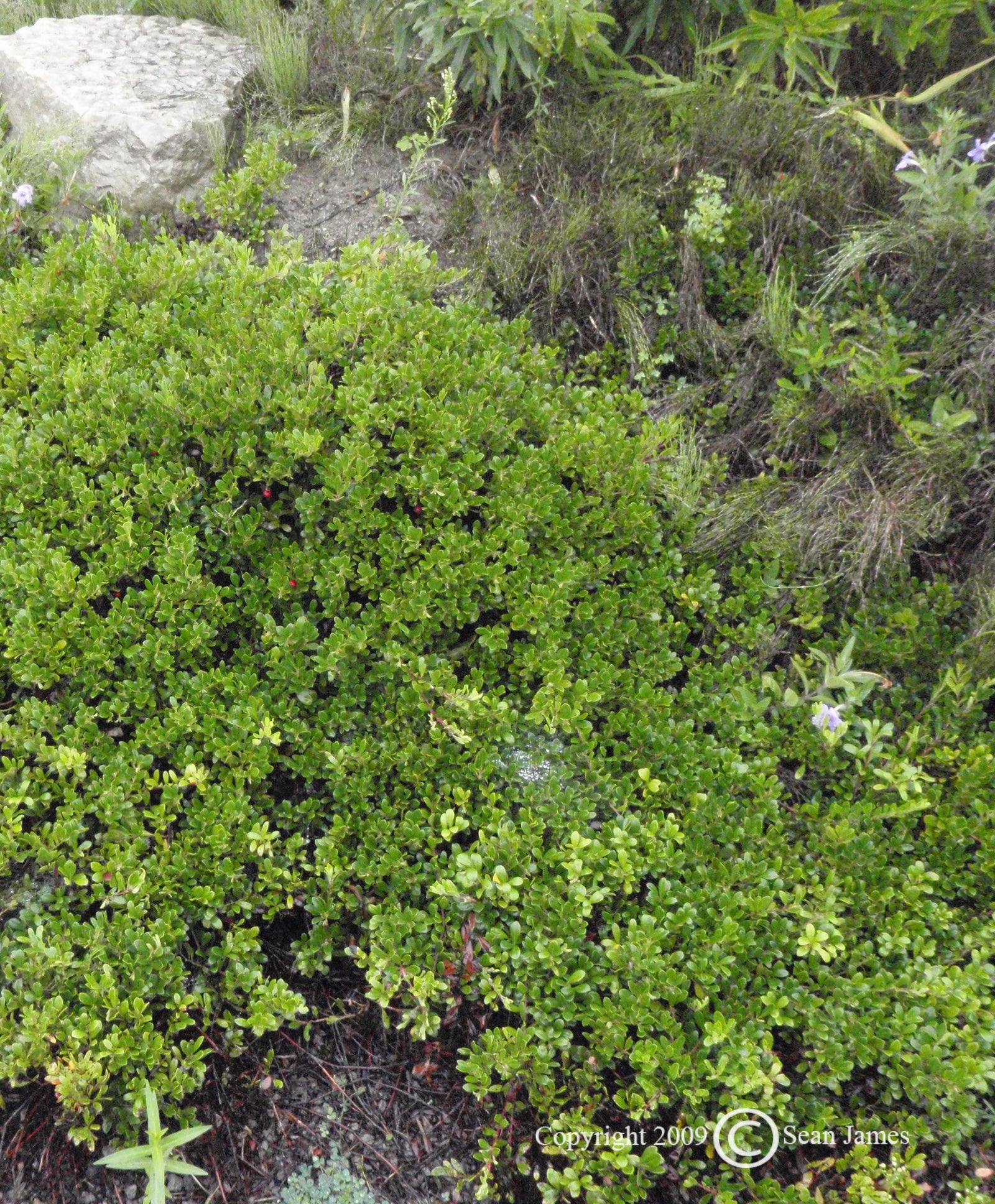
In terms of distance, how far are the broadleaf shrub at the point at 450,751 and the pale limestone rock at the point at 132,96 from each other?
4.52ft

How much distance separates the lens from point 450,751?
106 inches

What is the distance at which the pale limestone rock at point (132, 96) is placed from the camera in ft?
14.7

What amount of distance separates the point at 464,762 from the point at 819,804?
3.68ft

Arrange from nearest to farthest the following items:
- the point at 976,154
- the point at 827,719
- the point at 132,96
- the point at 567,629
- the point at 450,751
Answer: the point at 450,751 → the point at 827,719 → the point at 567,629 → the point at 976,154 → the point at 132,96

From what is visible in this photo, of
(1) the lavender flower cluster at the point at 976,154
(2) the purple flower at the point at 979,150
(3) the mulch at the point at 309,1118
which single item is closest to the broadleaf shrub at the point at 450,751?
(3) the mulch at the point at 309,1118

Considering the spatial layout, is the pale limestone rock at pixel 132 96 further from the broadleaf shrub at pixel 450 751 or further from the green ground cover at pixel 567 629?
the broadleaf shrub at pixel 450 751

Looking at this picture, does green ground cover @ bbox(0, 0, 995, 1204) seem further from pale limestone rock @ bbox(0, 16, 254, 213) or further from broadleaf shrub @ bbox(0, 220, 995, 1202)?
pale limestone rock @ bbox(0, 16, 254, 213)

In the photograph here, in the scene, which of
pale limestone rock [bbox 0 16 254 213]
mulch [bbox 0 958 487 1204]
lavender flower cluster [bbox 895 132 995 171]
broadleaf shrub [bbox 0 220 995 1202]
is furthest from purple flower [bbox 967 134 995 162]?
pale limestone rock [bbox 0 16 254 213]

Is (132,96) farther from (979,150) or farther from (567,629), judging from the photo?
(979,150)

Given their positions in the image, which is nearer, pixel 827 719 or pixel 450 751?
pixel 450 751

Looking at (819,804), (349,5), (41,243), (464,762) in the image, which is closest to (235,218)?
(41,243)

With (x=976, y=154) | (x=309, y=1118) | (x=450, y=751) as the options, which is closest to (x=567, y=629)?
(x=450, y=751)

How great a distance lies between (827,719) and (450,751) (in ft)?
3.86

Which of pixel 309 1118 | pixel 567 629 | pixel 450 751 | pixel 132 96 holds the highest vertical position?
pixel 132 96
